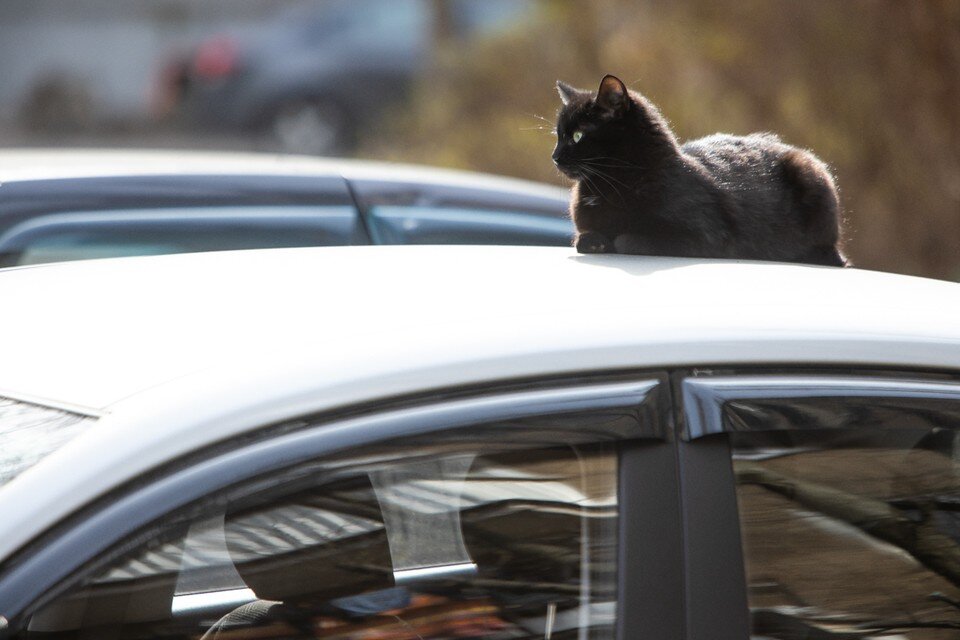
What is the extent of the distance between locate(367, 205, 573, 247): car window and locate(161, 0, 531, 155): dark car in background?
11781 millimetres

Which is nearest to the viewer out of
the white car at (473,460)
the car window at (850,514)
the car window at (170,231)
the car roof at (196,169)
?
the white car at (473,460)

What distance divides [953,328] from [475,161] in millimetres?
8716

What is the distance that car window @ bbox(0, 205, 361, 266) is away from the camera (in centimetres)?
311

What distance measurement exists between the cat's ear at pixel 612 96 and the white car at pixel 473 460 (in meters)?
1.09

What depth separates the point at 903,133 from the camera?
24.0 feet

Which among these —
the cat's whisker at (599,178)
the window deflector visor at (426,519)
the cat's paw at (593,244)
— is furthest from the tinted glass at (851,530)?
the cat's whisker at (599,178)

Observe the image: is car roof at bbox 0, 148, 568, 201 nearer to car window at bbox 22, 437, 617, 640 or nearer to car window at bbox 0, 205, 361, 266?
car window at bbox 0, 205, 361, 266

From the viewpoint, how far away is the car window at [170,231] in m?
3.11

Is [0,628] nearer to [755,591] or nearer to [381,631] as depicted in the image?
[381,631]

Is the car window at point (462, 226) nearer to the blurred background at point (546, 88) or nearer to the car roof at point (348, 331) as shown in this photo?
the blurred background at point (546, 88)

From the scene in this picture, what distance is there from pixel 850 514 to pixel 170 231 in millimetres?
2214

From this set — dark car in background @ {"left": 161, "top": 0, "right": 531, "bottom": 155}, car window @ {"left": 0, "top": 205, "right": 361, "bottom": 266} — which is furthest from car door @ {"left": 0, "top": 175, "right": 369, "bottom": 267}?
dark car in background @ {"left": 161, "top": 0, "right": 531, "bottom": 155}

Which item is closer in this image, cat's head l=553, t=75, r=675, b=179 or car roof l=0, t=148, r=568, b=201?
cat's head l=553, t=75, r=675, b=179

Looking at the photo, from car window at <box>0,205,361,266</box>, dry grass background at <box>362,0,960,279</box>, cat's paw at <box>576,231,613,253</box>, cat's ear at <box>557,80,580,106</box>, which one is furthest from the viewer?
dry grass background at <box>362,0,960,279</box>
